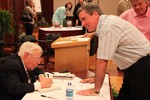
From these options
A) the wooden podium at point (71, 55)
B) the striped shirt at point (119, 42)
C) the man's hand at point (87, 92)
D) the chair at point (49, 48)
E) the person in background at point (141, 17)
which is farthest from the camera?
the chair at point (49, 48)

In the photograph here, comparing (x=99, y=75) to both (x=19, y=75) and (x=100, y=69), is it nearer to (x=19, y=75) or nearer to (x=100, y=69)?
(x=100, y=69)

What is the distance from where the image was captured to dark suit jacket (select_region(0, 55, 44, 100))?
2.37 meters

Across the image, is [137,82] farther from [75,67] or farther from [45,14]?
[45,14]

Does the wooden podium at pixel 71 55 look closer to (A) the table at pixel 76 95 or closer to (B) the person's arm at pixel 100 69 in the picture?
(A) the table at pixel 76 95

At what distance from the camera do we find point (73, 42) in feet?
12.5

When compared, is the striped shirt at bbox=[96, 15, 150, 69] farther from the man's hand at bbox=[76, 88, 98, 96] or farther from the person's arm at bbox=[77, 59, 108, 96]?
the man's hand at bbox=[76, 88, 98, 96]

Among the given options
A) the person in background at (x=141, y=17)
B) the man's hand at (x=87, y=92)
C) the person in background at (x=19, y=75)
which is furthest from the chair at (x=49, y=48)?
the man's hand at (x=87, y=92)

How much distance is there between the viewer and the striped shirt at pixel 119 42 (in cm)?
217

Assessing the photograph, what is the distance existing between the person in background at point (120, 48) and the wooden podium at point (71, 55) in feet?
4.62

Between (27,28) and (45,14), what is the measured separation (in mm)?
5717

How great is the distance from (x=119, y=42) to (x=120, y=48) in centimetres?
7

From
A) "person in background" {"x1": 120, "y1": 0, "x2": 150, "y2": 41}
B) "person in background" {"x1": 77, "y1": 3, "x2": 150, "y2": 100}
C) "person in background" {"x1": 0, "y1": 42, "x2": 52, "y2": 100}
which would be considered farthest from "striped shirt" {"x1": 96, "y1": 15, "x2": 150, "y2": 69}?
"person in background" {"x1": 120, "y1": 0, "x2": 150, "y2": 41}

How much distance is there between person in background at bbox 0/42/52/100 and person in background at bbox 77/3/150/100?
45cm

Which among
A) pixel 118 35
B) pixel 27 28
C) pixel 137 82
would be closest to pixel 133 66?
pixel 137 82
